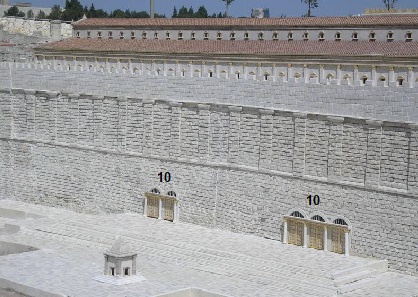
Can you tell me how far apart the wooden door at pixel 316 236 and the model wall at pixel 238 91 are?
2804 mm

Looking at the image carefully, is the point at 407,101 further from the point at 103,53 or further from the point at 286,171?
the point at 103,53

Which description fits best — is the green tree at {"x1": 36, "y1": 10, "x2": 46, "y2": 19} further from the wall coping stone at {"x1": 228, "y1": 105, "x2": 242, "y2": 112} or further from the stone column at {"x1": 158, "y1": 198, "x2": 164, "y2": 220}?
the wall coping stone at {"x1": 228, "y1": 105, "x2": 242, "y2": 112}

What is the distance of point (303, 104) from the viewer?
23859mm

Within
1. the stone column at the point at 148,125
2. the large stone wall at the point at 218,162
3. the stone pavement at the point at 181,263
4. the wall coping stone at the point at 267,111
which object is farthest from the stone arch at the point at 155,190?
the wall coping stone at the point at 267,111

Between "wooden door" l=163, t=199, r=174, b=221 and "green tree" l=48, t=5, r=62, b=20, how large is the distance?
162 ft

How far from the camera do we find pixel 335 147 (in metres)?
23.1

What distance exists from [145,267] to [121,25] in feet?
69.3

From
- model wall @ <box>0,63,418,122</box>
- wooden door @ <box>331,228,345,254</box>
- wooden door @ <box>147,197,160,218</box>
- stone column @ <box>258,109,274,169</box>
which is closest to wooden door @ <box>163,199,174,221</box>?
wooden door @ <box>147,197,160,218</box>

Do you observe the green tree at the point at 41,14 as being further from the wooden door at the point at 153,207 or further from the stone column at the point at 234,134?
the stone column at the point at 234,134

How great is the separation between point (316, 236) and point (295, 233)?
2.21 feet

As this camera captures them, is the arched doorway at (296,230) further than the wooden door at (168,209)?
No

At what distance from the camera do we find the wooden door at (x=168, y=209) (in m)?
26.9

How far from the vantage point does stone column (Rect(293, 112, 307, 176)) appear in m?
23.7

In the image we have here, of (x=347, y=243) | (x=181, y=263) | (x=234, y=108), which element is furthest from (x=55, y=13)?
(x=347, y=243)
